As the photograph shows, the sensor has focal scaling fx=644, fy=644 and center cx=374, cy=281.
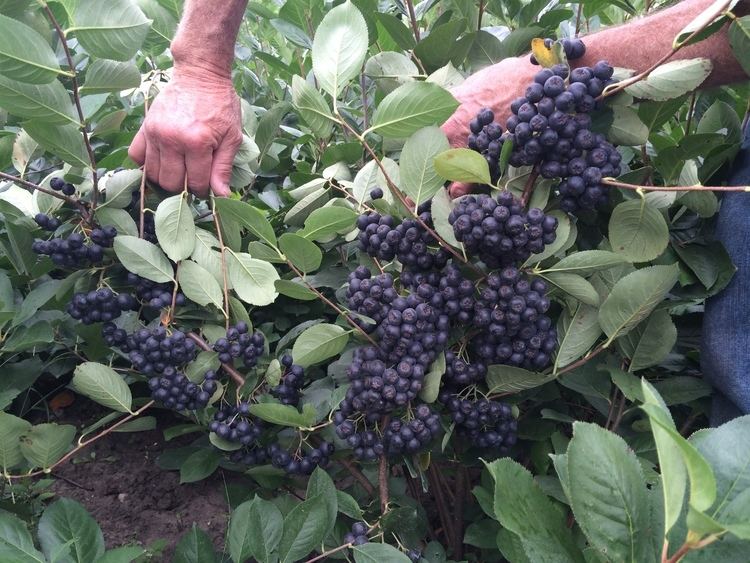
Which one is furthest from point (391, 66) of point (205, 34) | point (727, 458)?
point (727, 458)

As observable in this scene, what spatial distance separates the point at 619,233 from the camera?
106 centimetres

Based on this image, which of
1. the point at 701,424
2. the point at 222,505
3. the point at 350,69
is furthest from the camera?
the point at 222,505

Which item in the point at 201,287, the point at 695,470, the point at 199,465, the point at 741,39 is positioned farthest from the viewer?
the point at 199,465

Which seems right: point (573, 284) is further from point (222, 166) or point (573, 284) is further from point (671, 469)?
point (222, 166)

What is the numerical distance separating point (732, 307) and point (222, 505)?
1.29 meters

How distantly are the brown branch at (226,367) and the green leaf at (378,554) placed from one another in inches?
15.0

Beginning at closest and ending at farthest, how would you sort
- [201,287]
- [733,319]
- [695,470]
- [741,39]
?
1. [695,470]
2. [741,39]
3. [733,319]
4. [201,287]

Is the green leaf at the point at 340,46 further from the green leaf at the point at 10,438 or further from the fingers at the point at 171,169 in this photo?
the green leaf at the point at 10,438

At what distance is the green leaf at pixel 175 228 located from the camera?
4.03 feet

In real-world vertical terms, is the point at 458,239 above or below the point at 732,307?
above

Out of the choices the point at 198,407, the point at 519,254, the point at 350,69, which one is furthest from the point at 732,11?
the point at 198,407

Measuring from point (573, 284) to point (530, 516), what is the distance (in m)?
0.41

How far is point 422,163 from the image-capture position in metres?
1.04

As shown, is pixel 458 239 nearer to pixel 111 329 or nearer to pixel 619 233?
pixel 619 233
